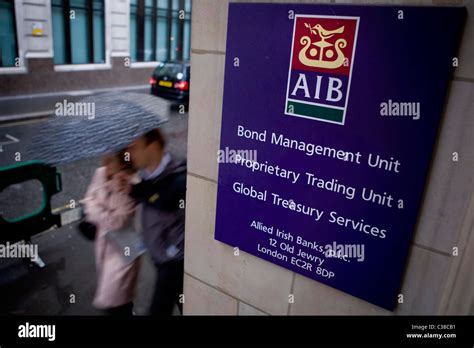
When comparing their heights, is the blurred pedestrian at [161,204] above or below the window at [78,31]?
below

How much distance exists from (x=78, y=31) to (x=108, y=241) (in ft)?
46.1

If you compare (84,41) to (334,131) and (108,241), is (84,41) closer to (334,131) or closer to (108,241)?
(108,241)

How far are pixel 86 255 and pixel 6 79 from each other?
1026 cm

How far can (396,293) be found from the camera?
166 cm

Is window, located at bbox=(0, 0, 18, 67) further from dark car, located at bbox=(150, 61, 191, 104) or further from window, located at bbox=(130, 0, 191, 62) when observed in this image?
window, located at bbox=(130, 0, 191, 62)

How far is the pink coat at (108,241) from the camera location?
8.61 ft

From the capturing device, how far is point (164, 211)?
255 cm

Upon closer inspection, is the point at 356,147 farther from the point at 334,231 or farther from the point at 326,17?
the point at 326,17

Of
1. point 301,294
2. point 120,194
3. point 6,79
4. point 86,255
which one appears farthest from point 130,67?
point 301,294

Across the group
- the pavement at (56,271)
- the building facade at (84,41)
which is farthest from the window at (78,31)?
the pavement at (56,271)

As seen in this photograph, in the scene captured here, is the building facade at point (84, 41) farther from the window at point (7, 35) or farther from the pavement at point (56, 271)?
the pavement at point (56, 271)

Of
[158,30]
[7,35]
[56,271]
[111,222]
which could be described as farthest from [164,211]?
[158,30]

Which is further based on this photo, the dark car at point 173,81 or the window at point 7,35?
the dark car at point 173,81

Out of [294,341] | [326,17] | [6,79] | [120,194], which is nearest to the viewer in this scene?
[294,341]
